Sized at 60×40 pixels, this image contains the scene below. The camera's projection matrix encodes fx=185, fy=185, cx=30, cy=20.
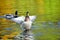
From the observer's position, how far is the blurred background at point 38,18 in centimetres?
180

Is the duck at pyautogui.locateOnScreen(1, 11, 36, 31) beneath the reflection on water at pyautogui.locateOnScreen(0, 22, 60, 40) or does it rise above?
above

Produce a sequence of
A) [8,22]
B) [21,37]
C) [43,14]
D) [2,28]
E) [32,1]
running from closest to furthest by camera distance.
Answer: [21,37] → [2,28] → [8,22] → [43,14] → [32,1]

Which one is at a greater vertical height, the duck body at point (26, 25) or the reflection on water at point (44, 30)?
the duck body at point (26, 25)

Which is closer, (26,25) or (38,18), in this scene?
(26,25)

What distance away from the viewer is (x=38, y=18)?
212 cm

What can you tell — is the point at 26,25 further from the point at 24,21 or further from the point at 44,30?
the point at 44,30

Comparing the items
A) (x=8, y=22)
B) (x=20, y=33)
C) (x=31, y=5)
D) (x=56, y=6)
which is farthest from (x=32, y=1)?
(x=20, y=33)

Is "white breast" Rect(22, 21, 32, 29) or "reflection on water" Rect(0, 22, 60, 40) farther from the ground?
"white breast" Rect(22, 21, 32, 29)

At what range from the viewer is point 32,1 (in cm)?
274

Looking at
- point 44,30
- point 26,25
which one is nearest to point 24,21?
point 26,25

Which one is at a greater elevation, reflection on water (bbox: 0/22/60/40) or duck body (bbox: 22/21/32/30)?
duck body (bbox: 22/21/32/30)

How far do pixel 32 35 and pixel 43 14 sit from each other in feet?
1.85

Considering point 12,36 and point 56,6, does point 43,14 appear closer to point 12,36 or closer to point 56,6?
point 56,6

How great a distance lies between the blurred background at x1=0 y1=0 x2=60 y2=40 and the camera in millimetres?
1797
